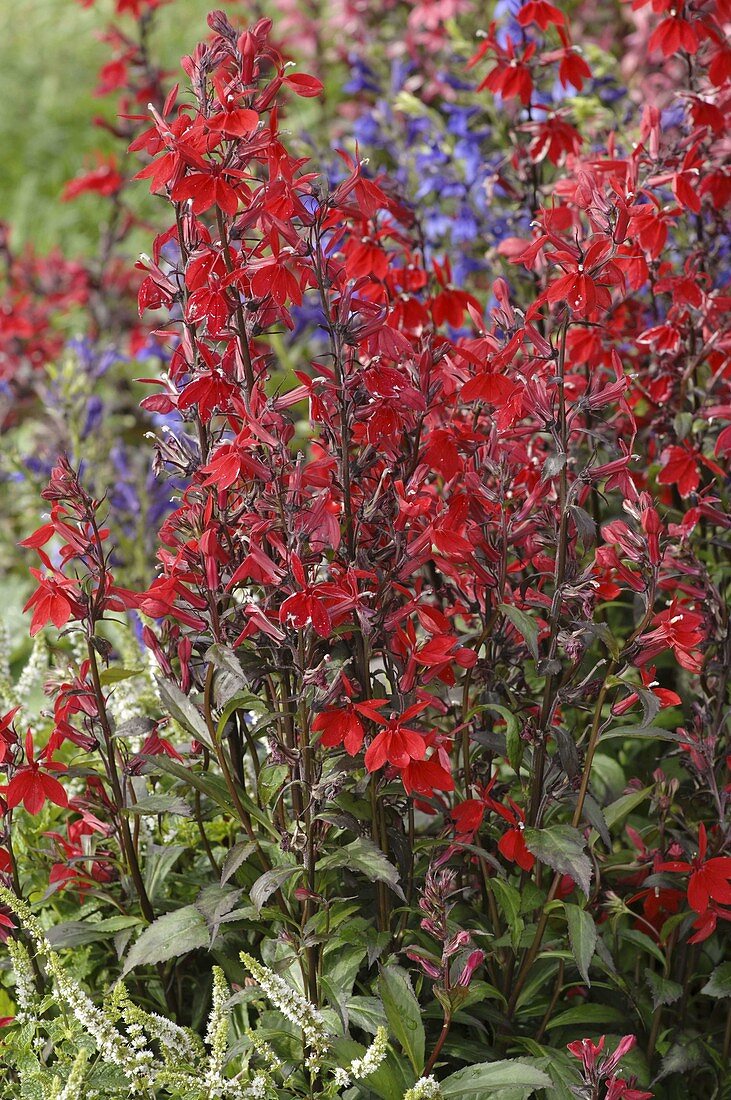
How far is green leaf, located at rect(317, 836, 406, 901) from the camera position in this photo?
1.35 metres

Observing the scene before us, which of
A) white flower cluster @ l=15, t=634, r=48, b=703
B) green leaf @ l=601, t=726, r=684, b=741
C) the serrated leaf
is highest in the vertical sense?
white flower cluster @ l=15, t=634, r=48, b=703

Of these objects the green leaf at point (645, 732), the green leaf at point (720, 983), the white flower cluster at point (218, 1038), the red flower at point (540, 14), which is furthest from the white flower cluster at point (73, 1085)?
the red flower at point (540, 14)

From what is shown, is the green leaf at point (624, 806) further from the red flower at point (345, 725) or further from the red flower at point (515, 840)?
the red flower at point (345, 725)

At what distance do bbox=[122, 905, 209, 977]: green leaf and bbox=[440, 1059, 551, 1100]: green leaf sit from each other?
348mm

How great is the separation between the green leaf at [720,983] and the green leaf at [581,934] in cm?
25

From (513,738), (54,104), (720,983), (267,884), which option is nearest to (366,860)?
(267,884)

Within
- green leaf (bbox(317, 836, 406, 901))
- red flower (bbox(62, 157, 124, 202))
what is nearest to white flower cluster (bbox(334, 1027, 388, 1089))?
green leaf (bbox(317, 836, 406, 901))

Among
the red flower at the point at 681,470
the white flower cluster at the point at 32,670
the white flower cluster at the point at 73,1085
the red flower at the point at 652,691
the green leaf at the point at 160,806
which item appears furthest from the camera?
the white flower cluster at the point at 32,670

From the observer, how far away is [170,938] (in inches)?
59.2

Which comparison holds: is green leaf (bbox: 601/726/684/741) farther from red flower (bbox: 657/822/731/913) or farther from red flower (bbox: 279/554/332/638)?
red flower (bbox: 279/554/332/638)

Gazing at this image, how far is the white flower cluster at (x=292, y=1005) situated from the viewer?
1.32m

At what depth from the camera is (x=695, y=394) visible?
2.08 metres

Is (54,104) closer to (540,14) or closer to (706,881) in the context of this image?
(540,14)

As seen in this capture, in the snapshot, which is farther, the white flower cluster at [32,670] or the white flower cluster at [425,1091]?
the white flower cluster at [32,670]
